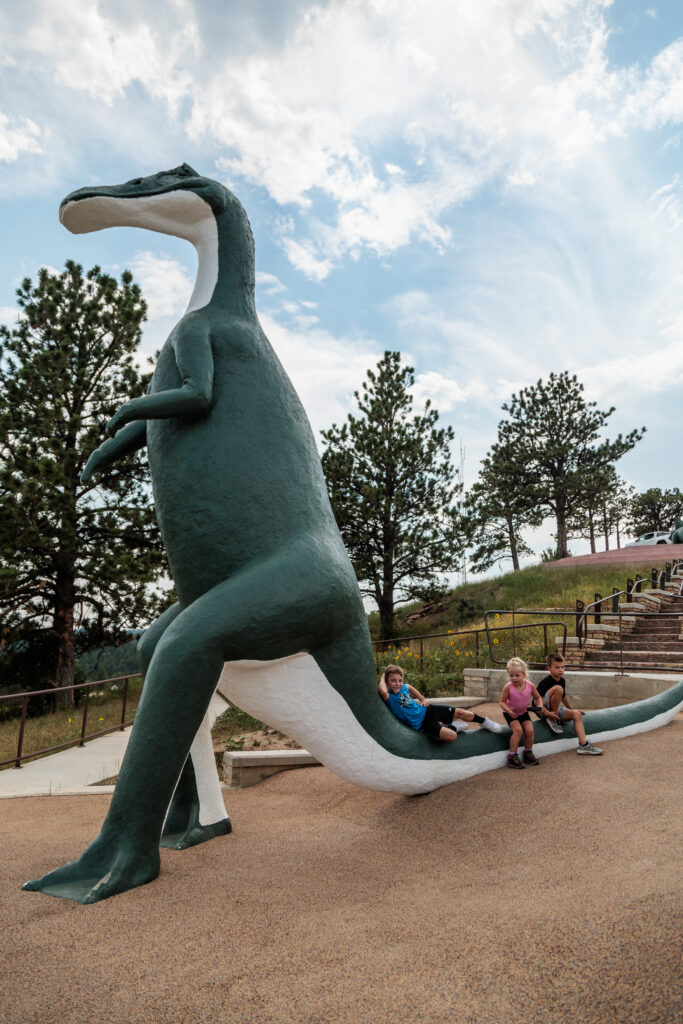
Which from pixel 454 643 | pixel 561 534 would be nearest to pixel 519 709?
pixel 454 643

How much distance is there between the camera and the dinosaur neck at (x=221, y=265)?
11.6 feet

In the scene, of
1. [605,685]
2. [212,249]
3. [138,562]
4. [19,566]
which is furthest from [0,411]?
[605,685]

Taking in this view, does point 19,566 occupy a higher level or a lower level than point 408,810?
higher

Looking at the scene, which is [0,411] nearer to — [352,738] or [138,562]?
[138,562]

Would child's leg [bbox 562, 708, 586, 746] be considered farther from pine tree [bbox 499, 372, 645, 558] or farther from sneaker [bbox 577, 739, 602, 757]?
pine tree [bbox 499, 372, 645, 558]

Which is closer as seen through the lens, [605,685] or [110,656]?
[605,685]

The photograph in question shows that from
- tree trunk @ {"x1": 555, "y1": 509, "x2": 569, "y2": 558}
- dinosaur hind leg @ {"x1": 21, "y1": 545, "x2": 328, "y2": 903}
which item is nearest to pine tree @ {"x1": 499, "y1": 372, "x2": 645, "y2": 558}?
tree trunk @ {"x1": 555, "y1": 509, "x2": 569, "y2": 558}

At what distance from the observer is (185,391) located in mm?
3027

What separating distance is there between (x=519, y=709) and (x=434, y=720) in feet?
3.16

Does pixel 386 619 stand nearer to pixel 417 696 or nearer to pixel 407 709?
pixel 417 696

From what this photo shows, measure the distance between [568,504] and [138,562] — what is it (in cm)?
2158

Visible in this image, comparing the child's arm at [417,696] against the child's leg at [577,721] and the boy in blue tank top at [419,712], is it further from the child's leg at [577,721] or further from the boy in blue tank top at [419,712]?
the child's leg at [577,721]

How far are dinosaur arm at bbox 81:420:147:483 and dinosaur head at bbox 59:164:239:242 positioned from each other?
3.63ft

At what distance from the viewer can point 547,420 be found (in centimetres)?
2978
